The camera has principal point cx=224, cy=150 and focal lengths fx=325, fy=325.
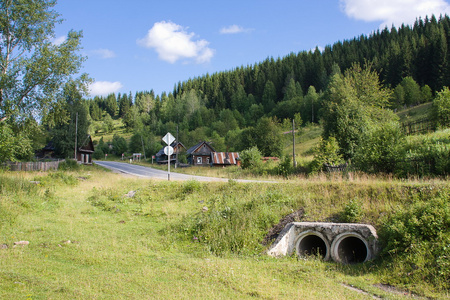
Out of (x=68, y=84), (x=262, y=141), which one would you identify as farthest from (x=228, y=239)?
(x=262, y=141)

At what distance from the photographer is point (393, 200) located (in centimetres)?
1145

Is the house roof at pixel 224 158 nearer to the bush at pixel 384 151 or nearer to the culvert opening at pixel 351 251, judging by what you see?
the bush at pixel 384 151

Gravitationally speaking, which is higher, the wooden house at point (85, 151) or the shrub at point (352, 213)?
the wooden house at point (85, 151)

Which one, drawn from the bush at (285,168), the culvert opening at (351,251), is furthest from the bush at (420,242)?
the bush at (285,168)

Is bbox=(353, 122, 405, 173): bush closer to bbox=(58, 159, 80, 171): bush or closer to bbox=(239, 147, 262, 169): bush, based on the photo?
bbox=(239, 147, 262, 169): bush

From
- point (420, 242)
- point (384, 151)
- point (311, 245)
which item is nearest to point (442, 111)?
point (384, 151)

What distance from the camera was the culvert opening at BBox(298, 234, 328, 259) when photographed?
1112cm

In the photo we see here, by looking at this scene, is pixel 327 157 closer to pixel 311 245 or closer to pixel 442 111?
pixel 311 245

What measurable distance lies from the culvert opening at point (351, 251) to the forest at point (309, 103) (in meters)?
6.50

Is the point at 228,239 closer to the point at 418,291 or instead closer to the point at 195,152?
the point at 418,291

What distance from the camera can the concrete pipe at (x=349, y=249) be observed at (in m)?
10.1

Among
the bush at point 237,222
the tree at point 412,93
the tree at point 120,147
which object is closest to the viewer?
the bush at point 237,222

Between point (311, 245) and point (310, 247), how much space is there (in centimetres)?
15

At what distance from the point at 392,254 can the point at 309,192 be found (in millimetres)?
5048
